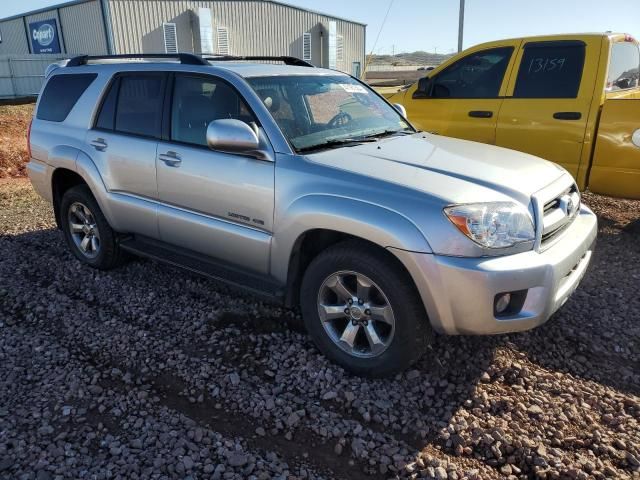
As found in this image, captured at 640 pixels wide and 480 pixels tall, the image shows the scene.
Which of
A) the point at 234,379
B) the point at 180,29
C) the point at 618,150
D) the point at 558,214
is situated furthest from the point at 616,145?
the point at 180,29

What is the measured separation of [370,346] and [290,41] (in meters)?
28.7

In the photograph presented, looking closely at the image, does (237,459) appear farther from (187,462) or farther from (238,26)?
(238,26)

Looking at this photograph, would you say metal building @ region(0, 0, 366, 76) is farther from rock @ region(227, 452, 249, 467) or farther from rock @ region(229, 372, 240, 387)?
rock @ region(227, 452, 249, 467)

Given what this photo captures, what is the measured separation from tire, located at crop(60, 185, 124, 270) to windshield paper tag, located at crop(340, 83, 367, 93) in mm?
2373

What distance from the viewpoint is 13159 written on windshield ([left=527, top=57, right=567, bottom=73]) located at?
5.70 m

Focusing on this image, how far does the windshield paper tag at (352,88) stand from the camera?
4.40 metres

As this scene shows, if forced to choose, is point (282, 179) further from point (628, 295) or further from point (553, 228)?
point (628, 295)

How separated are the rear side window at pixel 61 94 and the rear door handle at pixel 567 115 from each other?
4562mm

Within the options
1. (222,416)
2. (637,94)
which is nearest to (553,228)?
(222,416)

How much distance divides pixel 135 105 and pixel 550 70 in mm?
4310

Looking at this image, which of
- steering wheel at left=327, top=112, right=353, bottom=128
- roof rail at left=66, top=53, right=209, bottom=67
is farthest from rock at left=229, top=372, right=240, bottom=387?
roof rail at left=66, top=53, right=209, bottom=67

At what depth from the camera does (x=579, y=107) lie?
552cm

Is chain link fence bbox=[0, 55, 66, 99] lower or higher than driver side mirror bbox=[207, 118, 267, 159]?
lower

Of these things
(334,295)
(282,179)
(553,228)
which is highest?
(282,179)
